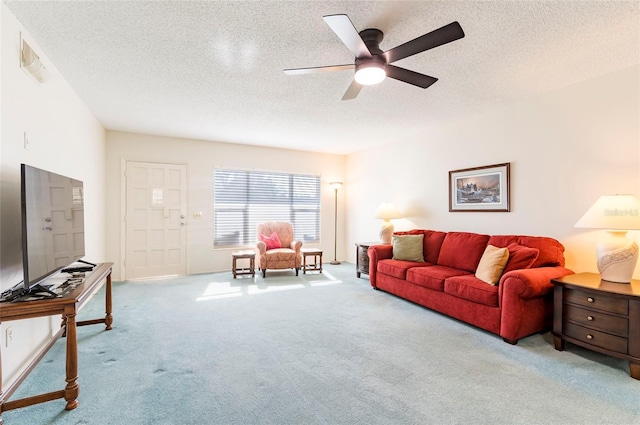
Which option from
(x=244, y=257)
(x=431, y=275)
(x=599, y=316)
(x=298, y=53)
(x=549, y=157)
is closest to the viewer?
(x=599, y=316)

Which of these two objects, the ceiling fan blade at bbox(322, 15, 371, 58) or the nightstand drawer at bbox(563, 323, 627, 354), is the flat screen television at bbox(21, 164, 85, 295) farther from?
the nightstand drawer at bbox(563, 323, 627, 354)

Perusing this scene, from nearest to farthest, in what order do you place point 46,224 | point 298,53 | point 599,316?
point 46,224, point 599,316, point 298,53

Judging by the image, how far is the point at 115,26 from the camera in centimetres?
218

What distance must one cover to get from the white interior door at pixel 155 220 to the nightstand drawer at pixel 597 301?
5542 millimetres

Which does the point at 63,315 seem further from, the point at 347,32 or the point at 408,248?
the point at 408,248

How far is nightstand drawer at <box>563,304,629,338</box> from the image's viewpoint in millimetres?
2211

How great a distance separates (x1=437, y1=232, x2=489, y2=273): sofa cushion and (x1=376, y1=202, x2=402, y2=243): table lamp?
1.09m

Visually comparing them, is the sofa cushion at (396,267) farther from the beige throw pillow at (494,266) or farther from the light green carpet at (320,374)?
the beige throw pillow at (494,266)

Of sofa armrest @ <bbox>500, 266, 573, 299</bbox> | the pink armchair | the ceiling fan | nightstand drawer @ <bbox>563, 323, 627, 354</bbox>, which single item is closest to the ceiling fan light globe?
the ceiling fan

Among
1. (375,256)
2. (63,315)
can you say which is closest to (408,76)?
(375,256)

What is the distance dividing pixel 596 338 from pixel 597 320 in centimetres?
15

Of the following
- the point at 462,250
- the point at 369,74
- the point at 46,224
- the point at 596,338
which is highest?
the point at 369,74

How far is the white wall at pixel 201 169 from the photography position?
4.99 metres

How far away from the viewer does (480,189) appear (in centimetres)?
401
